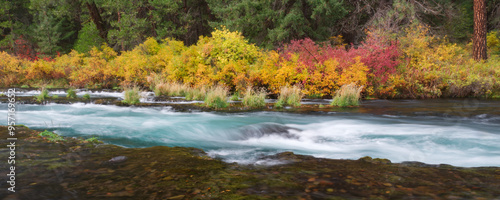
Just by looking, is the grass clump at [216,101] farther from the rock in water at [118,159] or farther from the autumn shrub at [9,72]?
the autumn shrub at [9,72]

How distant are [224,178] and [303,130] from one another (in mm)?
4287

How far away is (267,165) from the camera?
414cm

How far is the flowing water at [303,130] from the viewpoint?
580 cm

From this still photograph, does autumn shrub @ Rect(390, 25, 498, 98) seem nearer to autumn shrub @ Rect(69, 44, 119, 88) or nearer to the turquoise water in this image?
the turquoise water

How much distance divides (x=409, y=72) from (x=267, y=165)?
12.4 meters

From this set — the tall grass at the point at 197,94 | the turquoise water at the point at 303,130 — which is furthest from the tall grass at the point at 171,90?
the turquoise water at the point at 303,130

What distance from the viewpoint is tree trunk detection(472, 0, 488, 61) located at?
1744 centimetres

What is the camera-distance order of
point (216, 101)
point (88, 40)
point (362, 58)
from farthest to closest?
point (88, 40) → point (362, 58) → point (216, 101)

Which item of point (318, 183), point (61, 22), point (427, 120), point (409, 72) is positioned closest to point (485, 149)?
point (427, 120)

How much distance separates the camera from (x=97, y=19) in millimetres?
32031

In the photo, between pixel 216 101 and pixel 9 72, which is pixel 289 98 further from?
pixel 9 72

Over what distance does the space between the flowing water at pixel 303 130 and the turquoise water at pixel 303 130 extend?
16 mm

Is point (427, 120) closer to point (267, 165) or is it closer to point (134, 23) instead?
point (267, 165)

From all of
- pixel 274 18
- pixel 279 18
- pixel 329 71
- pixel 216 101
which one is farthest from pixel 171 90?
pixel 274 18
